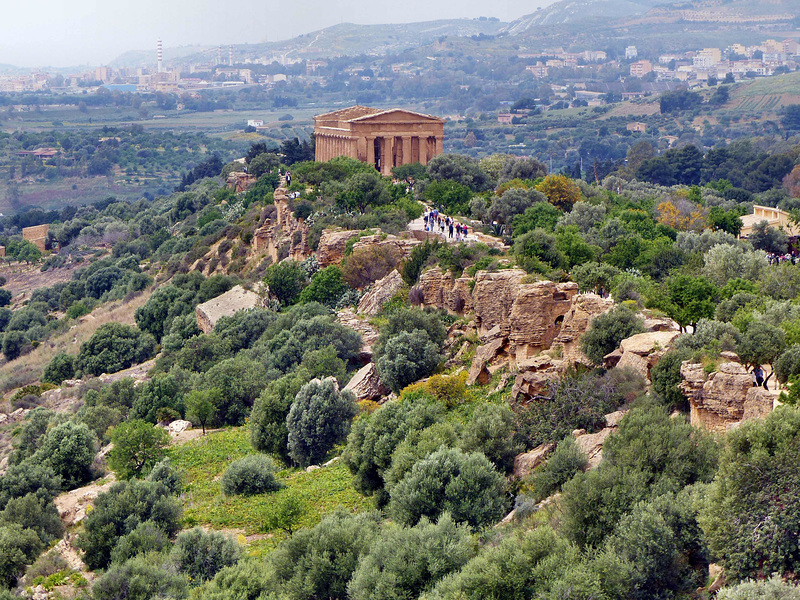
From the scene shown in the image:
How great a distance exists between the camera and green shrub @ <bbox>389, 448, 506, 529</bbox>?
57.8 feet

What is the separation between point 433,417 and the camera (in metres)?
22.0

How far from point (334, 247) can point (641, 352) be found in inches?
804

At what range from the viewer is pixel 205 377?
3194 cm

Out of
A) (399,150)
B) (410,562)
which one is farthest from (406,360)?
(399,150)

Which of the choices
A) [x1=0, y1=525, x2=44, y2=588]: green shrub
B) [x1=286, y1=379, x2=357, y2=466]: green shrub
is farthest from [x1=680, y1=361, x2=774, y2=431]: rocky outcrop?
[x1=0, y1=525, x2=44, y2=588]: green shrub

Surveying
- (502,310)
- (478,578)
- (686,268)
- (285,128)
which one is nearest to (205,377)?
(502,310)

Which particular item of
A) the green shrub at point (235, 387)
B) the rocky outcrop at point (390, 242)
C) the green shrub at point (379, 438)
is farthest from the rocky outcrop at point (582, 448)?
the rocky outcrop at point (390, 242)

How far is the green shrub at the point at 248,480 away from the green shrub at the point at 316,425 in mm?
2014

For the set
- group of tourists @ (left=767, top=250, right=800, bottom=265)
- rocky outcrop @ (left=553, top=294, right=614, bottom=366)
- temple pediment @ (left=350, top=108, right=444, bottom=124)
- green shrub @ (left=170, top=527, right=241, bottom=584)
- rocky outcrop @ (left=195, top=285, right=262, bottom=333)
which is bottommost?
rocky outcrop @ (left=195, top=285, right=262, bottom=333)

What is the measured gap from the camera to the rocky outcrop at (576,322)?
23266mm

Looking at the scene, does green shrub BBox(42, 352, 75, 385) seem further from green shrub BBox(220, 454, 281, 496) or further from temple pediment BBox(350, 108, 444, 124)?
temple pediment BBox(350, 108, 444, 124)

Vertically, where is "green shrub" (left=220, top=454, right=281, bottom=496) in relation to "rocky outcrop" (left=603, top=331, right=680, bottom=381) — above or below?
below

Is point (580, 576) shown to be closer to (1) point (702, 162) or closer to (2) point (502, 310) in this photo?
(2) point (502, 310)

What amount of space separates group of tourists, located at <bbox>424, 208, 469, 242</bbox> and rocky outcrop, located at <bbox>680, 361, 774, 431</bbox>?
18467 millimetres
